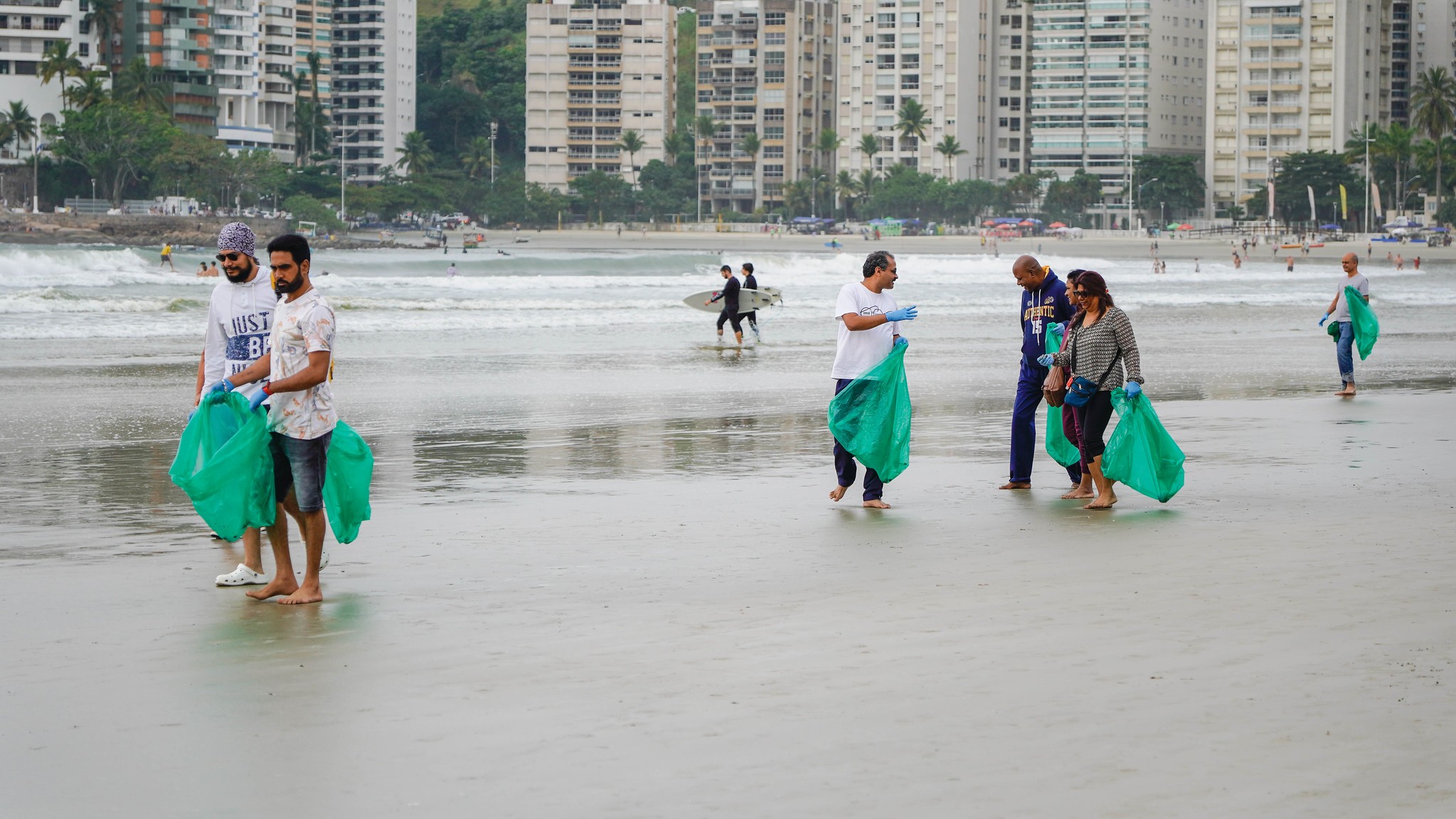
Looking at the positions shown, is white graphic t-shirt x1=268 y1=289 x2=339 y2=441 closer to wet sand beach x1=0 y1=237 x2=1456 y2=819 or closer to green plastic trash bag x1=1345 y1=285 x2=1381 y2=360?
wet sand beach x1=0 y1=237 x2=1456 y2=819

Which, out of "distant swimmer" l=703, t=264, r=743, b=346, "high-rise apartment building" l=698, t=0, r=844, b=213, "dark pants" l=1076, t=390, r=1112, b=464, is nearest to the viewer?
"dark pants" l=1076, t=390, r=1112, b=464

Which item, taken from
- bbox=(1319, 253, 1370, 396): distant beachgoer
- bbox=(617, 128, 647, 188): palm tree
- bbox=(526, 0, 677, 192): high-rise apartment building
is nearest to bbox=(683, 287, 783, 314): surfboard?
bbox=(1319, 253, 1370, 396): distant beachgoer

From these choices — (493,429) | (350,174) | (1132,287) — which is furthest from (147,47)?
(493,429)

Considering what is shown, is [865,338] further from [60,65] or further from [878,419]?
[60,65]

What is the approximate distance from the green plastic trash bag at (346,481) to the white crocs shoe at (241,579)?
49cm

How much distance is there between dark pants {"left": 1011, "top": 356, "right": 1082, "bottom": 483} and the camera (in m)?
10.4

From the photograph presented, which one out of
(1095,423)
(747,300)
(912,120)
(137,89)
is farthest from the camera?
(912,120)

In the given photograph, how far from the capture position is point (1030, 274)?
34.2ft

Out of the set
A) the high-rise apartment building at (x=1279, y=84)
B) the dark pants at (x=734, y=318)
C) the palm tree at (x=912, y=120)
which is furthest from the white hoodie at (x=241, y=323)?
the palm tree at (x=912, y=120)

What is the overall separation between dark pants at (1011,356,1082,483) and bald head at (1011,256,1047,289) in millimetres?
474

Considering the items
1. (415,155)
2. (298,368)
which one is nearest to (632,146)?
(415,155)

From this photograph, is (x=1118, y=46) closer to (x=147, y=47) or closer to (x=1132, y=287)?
(x=147, y=47)

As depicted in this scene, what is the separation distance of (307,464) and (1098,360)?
472 centimetres

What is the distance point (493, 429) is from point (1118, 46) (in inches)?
5978
